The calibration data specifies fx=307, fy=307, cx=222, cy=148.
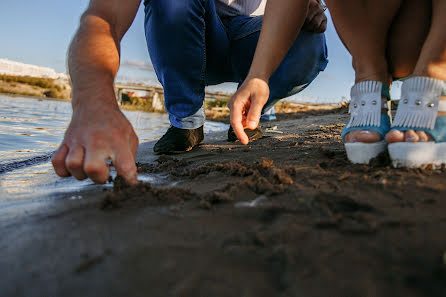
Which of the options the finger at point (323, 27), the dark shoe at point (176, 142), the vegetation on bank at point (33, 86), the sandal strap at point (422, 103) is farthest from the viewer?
the vegetation on bank at point (33, 86)

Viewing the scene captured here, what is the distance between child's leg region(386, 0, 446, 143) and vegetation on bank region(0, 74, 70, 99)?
26.4m

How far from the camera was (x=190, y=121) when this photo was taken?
275 cm

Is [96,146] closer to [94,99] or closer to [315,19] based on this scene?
[94,99]

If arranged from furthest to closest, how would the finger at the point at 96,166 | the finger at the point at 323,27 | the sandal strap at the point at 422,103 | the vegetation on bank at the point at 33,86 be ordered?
the vegetation on bank at the point at 33,86 < the finger at the point at 323,27 < the sandal strap at the point at 422,103 < the finger at the point at 96,166

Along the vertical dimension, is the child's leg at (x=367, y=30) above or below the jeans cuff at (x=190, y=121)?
above

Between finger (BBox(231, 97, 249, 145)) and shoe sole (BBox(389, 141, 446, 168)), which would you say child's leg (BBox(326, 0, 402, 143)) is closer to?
shoe sole (BBox(389, 141, 446, 168))

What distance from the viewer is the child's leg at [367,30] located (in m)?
1.57

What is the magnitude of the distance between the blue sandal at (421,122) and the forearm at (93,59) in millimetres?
1188

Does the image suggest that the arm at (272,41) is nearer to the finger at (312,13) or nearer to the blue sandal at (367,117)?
the blue sandal at (367,117)

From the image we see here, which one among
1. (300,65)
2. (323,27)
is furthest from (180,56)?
(323,27)

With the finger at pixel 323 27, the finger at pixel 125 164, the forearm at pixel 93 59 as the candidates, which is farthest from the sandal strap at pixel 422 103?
the finger at pixel 323 27

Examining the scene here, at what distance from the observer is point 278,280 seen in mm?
642

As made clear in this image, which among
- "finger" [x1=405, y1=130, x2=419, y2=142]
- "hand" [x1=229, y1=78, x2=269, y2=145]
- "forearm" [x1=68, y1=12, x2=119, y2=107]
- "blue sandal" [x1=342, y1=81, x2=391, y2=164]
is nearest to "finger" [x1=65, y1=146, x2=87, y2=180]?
"forearm" [x1=68, y1=12, x2=119, y2=107]

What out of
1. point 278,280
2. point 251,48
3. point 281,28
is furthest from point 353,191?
point 251,48
